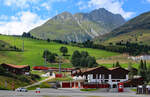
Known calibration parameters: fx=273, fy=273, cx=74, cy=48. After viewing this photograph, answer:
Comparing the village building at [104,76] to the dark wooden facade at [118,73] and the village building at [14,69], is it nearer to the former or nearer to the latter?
the dark wooden facade at [118,73]

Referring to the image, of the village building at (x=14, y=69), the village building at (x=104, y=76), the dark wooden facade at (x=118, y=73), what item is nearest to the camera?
the village building at (x=104, y=76)

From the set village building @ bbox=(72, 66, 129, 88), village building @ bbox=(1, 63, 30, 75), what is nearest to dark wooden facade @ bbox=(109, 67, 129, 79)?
village building @ bbox=(72, 66, 129, 88)

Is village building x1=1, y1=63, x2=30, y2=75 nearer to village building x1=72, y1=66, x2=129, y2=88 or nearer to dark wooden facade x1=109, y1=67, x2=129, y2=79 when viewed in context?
village building x1=72, y1=66, x2=129, y2=88

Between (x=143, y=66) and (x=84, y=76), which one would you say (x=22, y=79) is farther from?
(x=143, y=66)

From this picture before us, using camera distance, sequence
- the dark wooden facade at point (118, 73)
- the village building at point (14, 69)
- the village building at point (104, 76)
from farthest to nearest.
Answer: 1. the village building at point (14, 69)
2. the dark wooden facade at point (118, 73)
3. the village building at point (104, 76)

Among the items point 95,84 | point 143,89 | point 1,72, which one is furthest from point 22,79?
point 143,89

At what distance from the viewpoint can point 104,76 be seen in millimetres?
136250

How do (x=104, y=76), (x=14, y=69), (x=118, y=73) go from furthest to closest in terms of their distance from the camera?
1. (x=14, y=69)
2. (x=118, y=73)
3. (x=104, y=76)

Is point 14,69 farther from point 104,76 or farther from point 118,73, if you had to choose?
point 118,73

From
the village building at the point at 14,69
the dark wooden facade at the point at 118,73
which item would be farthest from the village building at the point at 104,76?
the village building at the point at 14,69

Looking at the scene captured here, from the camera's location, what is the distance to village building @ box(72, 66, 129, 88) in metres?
134

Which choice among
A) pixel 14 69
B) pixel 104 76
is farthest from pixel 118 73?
pixel 14 69

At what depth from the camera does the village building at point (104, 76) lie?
134000mm

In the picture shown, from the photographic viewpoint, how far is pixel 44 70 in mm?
199875
